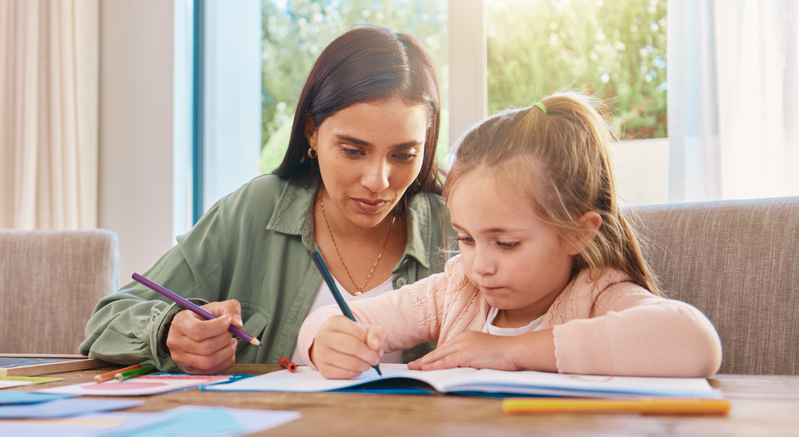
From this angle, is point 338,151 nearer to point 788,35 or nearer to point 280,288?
point 280,288

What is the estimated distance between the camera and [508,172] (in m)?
0.96

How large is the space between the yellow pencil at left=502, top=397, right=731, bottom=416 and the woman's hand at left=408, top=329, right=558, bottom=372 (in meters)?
0.23

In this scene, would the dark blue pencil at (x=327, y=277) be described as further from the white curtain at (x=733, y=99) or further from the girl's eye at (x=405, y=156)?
the white curtain at (x=733, y=99)

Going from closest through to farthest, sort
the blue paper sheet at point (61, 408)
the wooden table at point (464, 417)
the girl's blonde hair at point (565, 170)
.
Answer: the wooden table at point (464, 417), the blue paper sheet at point (61, 408), the girl's blonde hair at point (565, 170)

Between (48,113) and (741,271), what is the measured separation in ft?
9.27

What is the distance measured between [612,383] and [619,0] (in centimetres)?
190

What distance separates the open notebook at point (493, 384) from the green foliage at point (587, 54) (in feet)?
4.94

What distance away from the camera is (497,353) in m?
0.81

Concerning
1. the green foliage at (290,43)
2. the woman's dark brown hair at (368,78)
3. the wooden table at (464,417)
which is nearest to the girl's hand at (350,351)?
the wooden table at (464,417)

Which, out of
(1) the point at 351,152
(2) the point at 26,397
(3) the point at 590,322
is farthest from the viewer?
(1) the point at 351,152

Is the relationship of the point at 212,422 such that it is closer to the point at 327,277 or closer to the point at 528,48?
the point at 327,277

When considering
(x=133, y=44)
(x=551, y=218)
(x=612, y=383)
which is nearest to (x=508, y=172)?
(x=551, y=218)

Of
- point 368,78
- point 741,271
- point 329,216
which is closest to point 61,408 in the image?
point 368,78

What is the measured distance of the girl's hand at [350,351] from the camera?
0.79m
